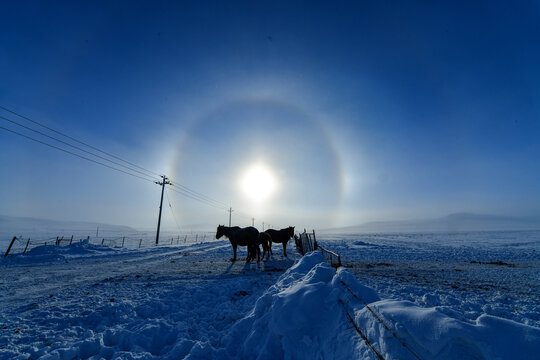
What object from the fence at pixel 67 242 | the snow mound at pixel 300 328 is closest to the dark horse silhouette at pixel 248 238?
the snow mound at pixel 300 328

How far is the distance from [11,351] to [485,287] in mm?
14576

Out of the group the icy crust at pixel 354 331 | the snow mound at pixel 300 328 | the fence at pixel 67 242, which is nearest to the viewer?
the icy crust at pixel 354 331

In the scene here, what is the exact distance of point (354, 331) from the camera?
328 centimetres

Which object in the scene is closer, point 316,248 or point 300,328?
point 300,328

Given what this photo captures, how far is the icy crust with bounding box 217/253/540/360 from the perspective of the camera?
2182 millimetres

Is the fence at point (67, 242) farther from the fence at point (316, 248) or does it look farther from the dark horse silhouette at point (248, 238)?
the fence at point (316, 248)

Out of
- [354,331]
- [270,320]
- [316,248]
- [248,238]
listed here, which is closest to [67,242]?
[248,238]

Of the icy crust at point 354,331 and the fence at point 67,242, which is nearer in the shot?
the icy crust at point 354,331

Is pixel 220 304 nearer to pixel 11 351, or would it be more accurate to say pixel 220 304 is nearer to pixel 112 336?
pixel 112 336

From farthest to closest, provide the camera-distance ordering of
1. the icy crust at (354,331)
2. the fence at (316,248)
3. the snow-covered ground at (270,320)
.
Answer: the fence at (316,248) → the snow-covered ground at (270,320) → the icy crust at (354,331)

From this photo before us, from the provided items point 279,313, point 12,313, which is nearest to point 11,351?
point 12,313

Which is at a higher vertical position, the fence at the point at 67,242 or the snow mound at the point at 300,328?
the fence at the point at 67,242

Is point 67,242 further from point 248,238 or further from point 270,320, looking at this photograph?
point 270,320

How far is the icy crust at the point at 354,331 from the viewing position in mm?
2182
